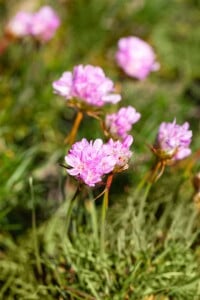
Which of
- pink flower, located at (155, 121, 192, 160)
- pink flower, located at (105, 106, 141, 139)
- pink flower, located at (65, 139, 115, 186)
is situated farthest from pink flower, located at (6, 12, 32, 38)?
pink flower, located at (65, 139, 115, 186)

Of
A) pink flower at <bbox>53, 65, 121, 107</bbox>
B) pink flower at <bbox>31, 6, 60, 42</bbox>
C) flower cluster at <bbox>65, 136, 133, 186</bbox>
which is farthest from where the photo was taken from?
pink flower at <bbox>31, 6, 60, 42</bbox>

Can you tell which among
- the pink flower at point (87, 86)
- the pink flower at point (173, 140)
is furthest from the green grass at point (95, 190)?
the pink flower at point (87, 86)

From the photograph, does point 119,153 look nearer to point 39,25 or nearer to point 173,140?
point 173,140

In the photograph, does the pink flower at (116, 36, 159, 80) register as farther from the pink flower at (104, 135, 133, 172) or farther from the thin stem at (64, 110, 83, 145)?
the pink flower at (104, 135, 133, 172)

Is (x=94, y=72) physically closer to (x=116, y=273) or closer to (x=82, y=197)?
(x=82, y=197)

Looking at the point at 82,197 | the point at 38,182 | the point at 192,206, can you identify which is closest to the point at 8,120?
the point at 38,182

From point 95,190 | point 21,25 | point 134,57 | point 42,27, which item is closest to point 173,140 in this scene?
point 95,190
